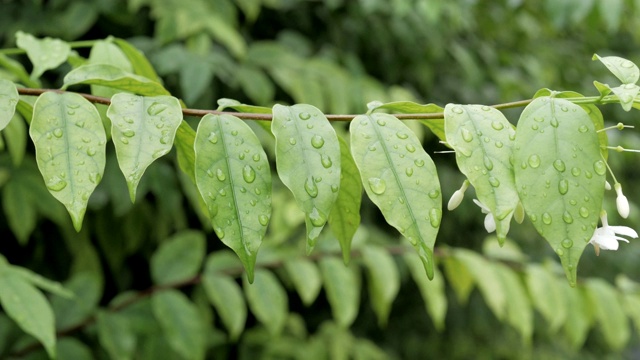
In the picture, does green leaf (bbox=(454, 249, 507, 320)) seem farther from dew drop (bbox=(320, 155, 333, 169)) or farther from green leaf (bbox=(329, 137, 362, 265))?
dew drop (bbox=(320, 155, 333, 169))

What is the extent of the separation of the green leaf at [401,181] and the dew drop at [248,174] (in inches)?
4.7

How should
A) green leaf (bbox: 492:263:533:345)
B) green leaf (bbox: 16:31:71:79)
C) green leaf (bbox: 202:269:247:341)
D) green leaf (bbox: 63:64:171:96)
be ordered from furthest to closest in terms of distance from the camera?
green leaf (bbox: 492:263:533:345) → green leaf (bbox: 202:269:247:341) → green leaf (bbox: 16:31:71:79) → green leaf (bbox: 63:64:171:96)

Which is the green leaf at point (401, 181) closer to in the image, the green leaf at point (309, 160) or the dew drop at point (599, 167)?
the green leaf at point (309, 160)

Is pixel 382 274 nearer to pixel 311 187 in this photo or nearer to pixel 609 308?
pixel 609 308

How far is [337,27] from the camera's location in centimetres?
301

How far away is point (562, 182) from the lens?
0.75 metres

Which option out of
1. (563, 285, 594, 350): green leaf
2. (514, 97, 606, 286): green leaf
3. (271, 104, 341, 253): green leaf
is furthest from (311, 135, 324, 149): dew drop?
(563, 285, 594, 350): green leaf

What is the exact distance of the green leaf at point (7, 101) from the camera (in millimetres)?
783

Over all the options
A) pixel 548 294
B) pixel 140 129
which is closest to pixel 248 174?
pixel 140 129

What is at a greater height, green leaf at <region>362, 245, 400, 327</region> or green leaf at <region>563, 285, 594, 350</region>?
green leaf at <region>362, 245, 400, 327</region>

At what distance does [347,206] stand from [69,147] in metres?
0.37

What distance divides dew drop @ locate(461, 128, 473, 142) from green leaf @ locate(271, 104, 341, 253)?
14cm

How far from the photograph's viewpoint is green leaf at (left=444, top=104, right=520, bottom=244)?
0.76m

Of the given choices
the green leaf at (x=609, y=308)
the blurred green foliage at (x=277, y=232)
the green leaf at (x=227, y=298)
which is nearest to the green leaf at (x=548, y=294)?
the blurred green foliage at (x=277, y=232)
